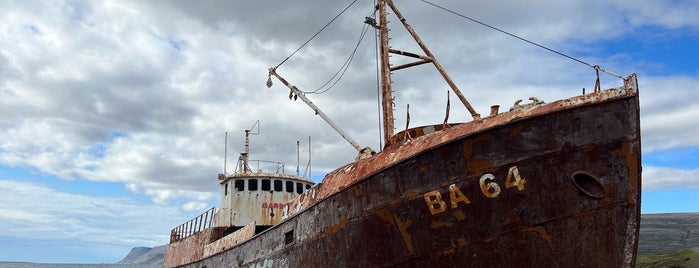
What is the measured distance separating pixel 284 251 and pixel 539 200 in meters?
5.50

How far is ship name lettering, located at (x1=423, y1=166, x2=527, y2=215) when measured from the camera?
24.9 feet

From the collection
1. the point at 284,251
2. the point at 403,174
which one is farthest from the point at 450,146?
the point at 284,251

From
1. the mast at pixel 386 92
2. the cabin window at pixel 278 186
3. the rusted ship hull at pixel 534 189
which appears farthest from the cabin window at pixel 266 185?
the rusted ship hull at pixel 534 189

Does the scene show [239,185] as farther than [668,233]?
No

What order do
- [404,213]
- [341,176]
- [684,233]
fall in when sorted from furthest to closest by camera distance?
[684,233], [341,176], [404,213]

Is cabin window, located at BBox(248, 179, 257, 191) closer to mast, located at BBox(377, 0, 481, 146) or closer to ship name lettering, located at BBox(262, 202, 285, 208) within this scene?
ship name lettering, located at BBox(262, 202, 285, 208)

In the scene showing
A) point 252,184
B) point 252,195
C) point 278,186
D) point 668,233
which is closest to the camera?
point 252,195

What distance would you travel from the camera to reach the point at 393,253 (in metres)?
8.48

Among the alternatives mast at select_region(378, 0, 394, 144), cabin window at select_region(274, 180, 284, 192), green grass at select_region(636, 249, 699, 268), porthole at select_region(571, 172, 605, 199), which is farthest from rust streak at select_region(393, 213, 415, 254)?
green grass at select_region(636, 249, 699, 268)

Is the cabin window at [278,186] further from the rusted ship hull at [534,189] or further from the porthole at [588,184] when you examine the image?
the porthole at [588,184]

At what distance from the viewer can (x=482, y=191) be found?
25.3ft

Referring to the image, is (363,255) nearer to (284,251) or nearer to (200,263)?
(284,251)

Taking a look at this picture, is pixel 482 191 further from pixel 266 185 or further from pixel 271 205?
pixel 266 185

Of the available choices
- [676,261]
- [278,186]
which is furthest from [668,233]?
[278,186]
